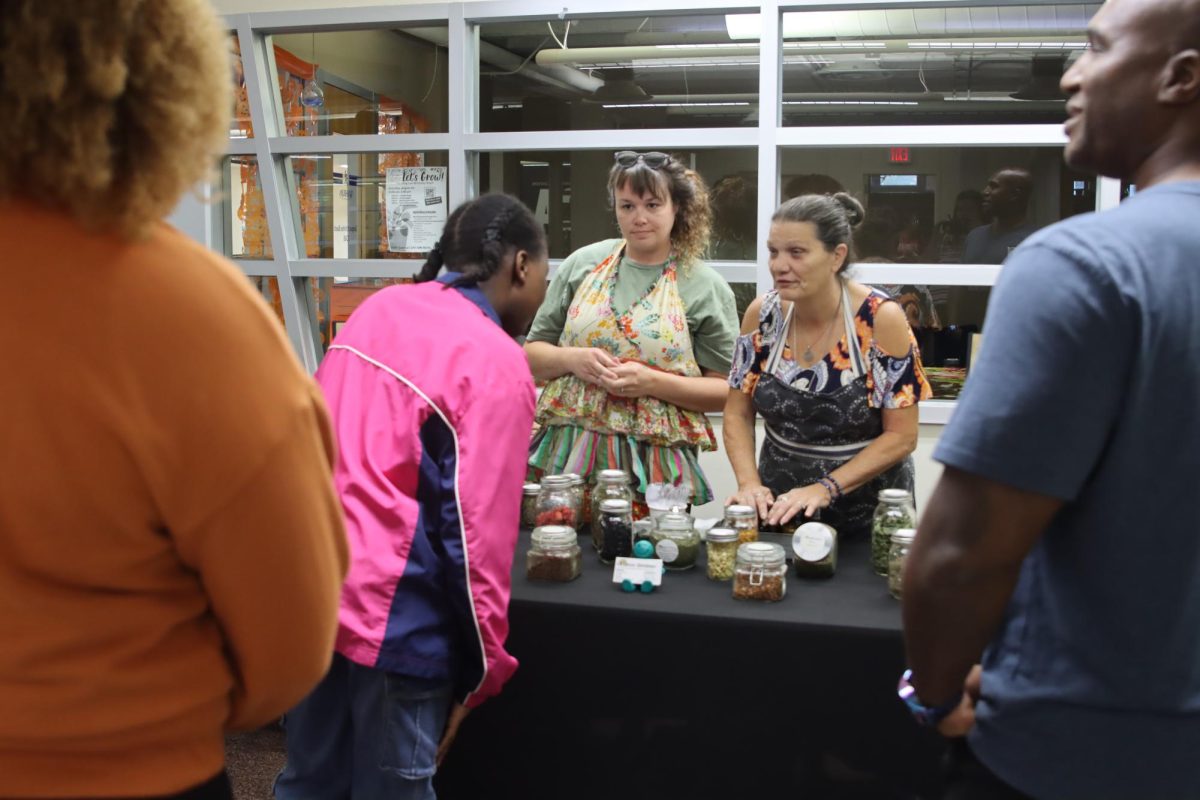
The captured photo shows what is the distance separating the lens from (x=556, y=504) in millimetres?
2244

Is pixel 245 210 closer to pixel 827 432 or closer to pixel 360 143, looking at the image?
pixel 360 143

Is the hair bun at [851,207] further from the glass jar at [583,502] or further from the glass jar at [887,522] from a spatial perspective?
the glass jar at [583,502]

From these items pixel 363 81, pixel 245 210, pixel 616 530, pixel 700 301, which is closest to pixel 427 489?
pixel 616 530

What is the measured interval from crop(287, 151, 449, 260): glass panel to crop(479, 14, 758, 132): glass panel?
1.16 feet

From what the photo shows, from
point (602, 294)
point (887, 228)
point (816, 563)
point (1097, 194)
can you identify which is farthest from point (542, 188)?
point (816, 563)

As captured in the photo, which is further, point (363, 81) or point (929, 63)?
point (363, 81)

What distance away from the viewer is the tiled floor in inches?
103

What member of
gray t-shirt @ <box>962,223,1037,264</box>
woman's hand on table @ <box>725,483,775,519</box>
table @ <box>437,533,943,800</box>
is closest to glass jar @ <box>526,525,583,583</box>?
table @ <box>437,533,943,800</box>

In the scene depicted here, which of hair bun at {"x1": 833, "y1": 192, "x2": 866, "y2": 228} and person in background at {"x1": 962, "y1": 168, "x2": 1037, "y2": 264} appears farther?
person in background at {"x1": 962, "y1": 168, "x2": 1037, "y2": 264}

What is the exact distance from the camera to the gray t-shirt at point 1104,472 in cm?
82

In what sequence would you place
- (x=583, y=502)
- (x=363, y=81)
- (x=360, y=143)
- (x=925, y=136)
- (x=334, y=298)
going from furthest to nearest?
(x=363, y=81) → (x=334, y=298) → (x=360, y=143) → (x=925, y=136) → (x=583, y=502)

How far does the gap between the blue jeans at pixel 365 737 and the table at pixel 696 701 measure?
1.28 feet

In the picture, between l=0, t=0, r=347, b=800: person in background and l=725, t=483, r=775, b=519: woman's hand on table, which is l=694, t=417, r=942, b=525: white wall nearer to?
l=725, t=483, r=775, b=519: woman's hand on table

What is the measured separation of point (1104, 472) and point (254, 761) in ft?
8.12
